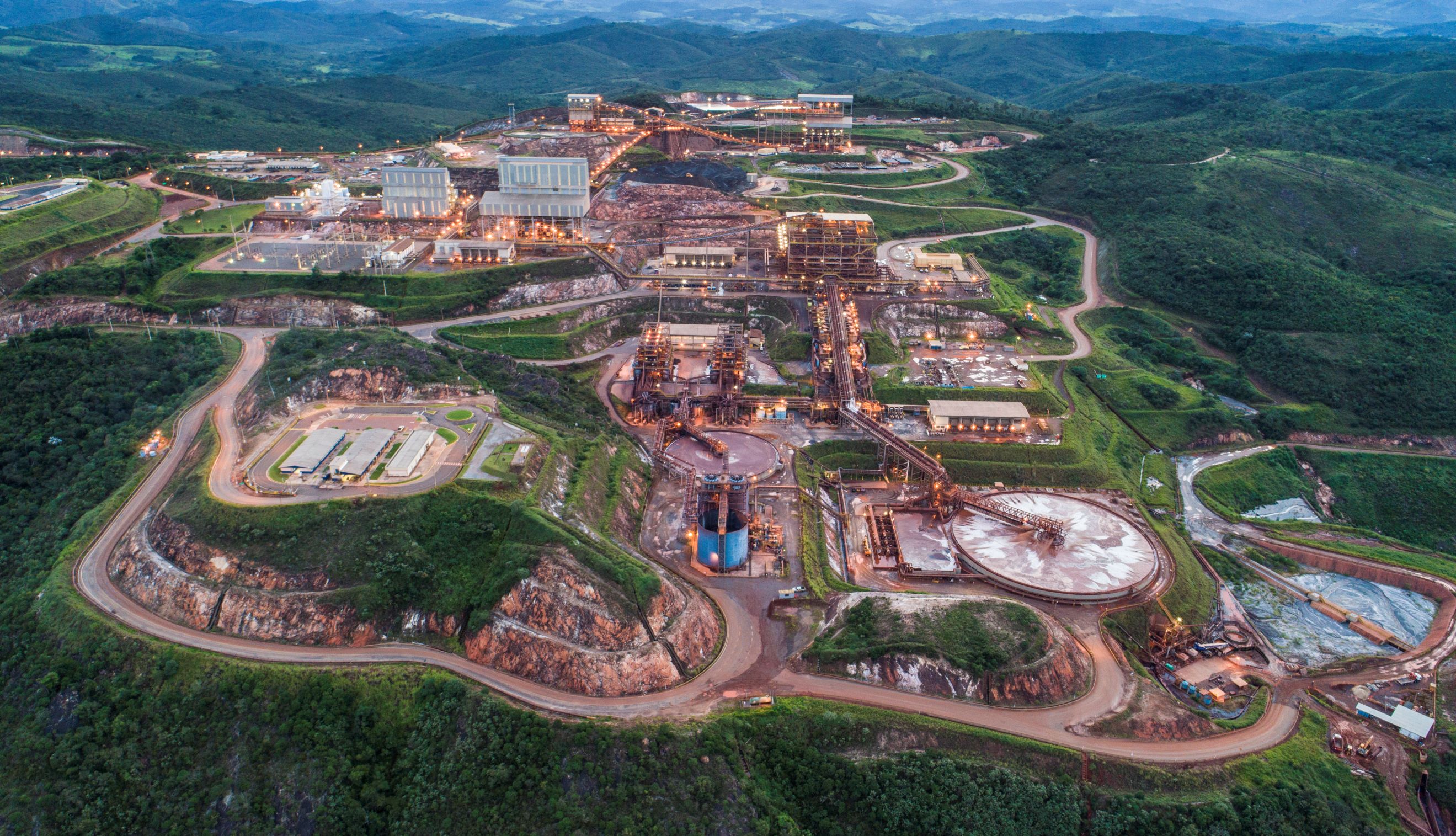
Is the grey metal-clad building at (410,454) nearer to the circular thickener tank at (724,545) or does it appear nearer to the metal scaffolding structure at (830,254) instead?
the circular thickener tank at (724,545)

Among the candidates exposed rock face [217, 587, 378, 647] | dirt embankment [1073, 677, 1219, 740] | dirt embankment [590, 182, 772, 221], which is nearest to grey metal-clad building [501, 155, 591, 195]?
dirt embankment [590, 182, 772, 221]

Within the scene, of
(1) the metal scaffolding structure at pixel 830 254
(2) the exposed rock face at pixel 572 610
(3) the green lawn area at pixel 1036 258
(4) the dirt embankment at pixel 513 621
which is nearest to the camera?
(4) the dirt embankment at pixel 513 621

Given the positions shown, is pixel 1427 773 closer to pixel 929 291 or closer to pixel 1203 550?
pixel 1203 550

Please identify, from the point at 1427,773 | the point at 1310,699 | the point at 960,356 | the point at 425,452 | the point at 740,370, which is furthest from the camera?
the point at 960,356

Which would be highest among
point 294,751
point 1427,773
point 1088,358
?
point 1088,358

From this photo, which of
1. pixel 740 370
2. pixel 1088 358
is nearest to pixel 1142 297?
pixel 1088 358

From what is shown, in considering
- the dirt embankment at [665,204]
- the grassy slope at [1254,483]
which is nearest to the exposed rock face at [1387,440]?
the grassy slope at [1254,483]

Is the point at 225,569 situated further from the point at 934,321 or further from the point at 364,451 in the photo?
the point at 934,321
